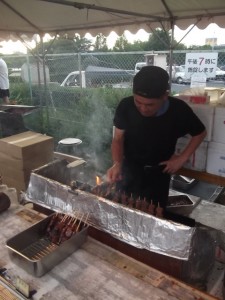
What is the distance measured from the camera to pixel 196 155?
2361mm

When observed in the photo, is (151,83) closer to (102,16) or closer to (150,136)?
(150,136)

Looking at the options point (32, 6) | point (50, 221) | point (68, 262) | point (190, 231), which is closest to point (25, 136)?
point (32, 6)

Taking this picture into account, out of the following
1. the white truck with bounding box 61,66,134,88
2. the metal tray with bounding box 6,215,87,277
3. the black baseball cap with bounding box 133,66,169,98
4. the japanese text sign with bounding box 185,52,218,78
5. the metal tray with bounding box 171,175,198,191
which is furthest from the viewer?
the white truck with bounding box 61,66,134,88

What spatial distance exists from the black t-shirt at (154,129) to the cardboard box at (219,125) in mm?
138

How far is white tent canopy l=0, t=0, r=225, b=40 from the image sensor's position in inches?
137

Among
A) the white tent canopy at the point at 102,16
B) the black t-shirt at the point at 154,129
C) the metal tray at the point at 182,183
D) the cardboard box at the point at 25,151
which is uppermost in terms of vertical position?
the white tent canopy at the point at 102,16

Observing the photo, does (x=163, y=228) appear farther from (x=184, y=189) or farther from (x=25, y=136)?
(x=25, y=136)

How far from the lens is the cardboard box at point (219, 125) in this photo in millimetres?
2139

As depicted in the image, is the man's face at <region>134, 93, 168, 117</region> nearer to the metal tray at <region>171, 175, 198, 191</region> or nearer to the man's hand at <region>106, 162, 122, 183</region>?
the man's hand at <region>106, 162, 122, 183</region>

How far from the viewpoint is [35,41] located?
233 inches

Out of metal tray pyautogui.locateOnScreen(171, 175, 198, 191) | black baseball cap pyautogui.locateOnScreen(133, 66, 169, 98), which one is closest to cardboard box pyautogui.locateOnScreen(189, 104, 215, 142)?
black baseball cap pyautogui.locateOnScreen(133, 66, 169, 98)

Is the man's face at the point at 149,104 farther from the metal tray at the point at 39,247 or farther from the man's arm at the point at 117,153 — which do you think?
the metal tray at the point at 39,247

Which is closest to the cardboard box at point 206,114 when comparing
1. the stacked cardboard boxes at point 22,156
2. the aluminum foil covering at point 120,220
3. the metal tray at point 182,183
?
the aluminum foil covering at point 120,220

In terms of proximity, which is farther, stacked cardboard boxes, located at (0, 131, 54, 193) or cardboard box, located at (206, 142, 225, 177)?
stacked cardboard boxes, located at (0, 131, 54, 193)
